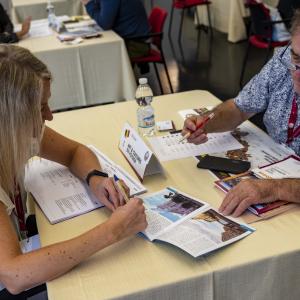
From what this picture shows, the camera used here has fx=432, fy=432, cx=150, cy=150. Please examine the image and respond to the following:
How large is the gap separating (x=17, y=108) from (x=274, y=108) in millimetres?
924

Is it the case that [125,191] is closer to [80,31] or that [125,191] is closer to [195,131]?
[195,131]

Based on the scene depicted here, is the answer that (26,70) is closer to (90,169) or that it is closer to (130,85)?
(90,169)

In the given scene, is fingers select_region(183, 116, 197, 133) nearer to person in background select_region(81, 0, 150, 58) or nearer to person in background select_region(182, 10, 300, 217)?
person in background select_region(182, 10, 300, 217)

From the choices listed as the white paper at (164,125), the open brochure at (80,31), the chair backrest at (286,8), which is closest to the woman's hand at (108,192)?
the white paper at (164,125)

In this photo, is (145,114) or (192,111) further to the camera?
(192,111)

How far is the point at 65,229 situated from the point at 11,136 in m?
0.28

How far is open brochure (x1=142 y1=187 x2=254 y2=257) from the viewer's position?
1.00m

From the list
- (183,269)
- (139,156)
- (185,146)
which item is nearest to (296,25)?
(185,146)

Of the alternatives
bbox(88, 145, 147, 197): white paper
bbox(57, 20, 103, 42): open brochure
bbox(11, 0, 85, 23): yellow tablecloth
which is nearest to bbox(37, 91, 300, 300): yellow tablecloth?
bbox(88, 145, 147, 197): white paper

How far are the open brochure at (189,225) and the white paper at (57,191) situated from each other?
0.18 meters

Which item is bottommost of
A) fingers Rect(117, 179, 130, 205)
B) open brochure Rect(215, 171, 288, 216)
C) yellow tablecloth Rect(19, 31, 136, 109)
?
yellow tablecloth Rect(19, 31, 136, 109)

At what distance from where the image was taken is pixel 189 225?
3.50ft

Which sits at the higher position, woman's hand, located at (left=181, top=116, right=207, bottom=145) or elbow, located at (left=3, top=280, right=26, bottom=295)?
woman's hand, located at (left=181, top=116, right=207, bottom=145)

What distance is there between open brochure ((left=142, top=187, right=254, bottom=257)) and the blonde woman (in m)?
0.06
